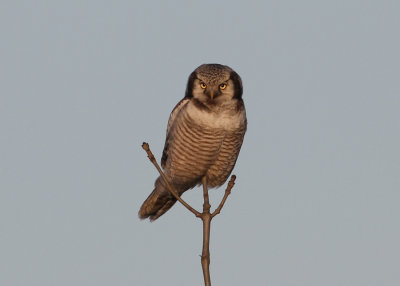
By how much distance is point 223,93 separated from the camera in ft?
35.3

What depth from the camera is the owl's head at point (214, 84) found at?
10.6 m

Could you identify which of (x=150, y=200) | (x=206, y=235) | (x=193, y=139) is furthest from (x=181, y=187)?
(x=206, y=235)

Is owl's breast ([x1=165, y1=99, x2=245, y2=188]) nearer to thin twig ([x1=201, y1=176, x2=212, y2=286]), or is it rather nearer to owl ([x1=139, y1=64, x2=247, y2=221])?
owl ([x1=139, y1=64, x2=247, y2=221])

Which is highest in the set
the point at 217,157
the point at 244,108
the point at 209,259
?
the point at 244,108

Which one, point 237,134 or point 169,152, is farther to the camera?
point 169,152

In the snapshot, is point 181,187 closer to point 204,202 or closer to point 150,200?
point 150,200

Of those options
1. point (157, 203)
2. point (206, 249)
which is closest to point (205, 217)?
point (206, 249)

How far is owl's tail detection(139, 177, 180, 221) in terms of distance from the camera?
12.5m

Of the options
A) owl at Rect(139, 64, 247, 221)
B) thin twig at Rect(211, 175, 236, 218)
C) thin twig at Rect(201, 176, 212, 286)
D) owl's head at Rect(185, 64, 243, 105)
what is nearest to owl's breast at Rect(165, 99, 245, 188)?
owl at Rect(139, 64, 247, 221)

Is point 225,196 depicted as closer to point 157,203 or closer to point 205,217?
point 205,217

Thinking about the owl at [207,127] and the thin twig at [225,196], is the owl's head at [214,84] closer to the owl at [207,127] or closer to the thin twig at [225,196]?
the owl at [207,127]

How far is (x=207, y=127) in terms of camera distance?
35.0 ft

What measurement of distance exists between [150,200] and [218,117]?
2.60m

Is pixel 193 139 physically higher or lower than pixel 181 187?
higher
